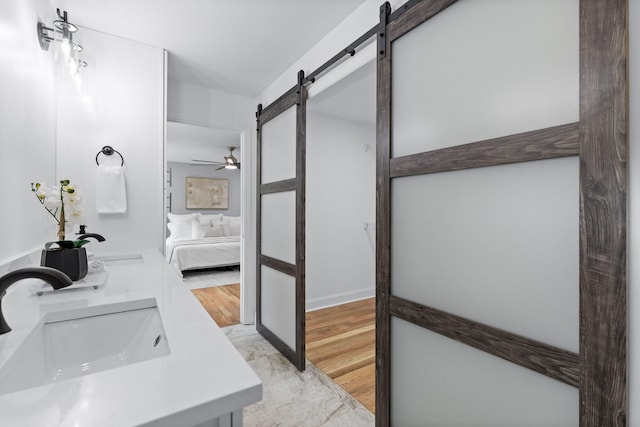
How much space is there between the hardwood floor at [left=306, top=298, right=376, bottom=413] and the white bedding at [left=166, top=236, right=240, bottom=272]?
271cm

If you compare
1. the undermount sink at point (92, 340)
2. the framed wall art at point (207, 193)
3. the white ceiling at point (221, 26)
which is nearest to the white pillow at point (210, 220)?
the framed wall art at point (207, 193)

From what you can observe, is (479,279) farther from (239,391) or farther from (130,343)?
(130,343)

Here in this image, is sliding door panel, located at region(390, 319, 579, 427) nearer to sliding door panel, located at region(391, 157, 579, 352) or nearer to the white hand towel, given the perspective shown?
sliding door panel, located at region(391, 157, 579, 352)

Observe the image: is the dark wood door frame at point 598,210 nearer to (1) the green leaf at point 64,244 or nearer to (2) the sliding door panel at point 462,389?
(2) the sliding door panel at point 462,389

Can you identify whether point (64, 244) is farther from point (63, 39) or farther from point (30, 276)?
point (63, 39)

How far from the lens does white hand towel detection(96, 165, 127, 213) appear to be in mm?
2193

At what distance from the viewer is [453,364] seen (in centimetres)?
125

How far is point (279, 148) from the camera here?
2.75 metres

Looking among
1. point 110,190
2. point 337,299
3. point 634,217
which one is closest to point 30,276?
point 634,217

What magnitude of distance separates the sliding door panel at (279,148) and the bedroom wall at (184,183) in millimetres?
5175

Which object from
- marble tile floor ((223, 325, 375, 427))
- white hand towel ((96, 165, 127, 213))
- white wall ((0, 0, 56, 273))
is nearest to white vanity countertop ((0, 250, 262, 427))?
white wall ((0, 0, 56, 273))

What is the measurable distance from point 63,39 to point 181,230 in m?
5.11

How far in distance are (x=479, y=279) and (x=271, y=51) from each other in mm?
2245

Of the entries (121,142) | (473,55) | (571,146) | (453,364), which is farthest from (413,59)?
(121,142)
